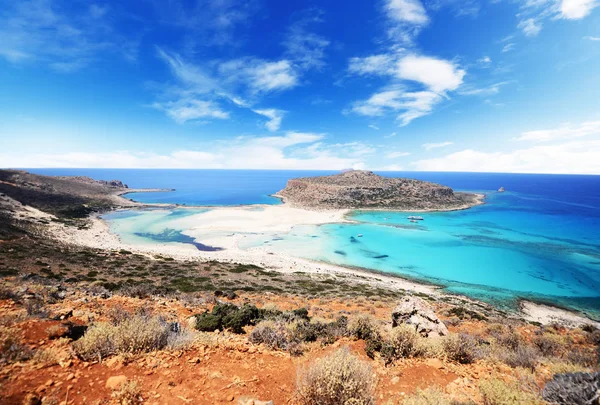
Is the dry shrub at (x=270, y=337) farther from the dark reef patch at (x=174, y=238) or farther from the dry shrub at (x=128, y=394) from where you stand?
the dark reef patch at (x=174, y=238)

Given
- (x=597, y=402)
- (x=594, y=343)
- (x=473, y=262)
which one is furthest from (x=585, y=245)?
(x=597, y=402)

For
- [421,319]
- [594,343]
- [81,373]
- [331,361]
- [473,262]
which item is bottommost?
[473,262]

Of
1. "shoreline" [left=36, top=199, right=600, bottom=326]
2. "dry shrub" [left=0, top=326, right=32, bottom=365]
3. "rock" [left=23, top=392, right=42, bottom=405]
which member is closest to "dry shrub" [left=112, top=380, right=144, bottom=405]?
"rock" [left=23, top=392, right=42, bottom=405]

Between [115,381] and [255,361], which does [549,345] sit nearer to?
[255,361]

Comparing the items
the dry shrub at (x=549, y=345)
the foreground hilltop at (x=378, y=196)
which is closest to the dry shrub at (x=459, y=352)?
the dry shrub at (x=549, y=345)

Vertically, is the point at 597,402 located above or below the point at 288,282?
above

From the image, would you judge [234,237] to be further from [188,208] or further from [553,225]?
[553,225]

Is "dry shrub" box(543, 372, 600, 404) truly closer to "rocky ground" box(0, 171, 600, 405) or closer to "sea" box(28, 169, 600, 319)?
"rocky ground" box(0, 171, 600, 405)
